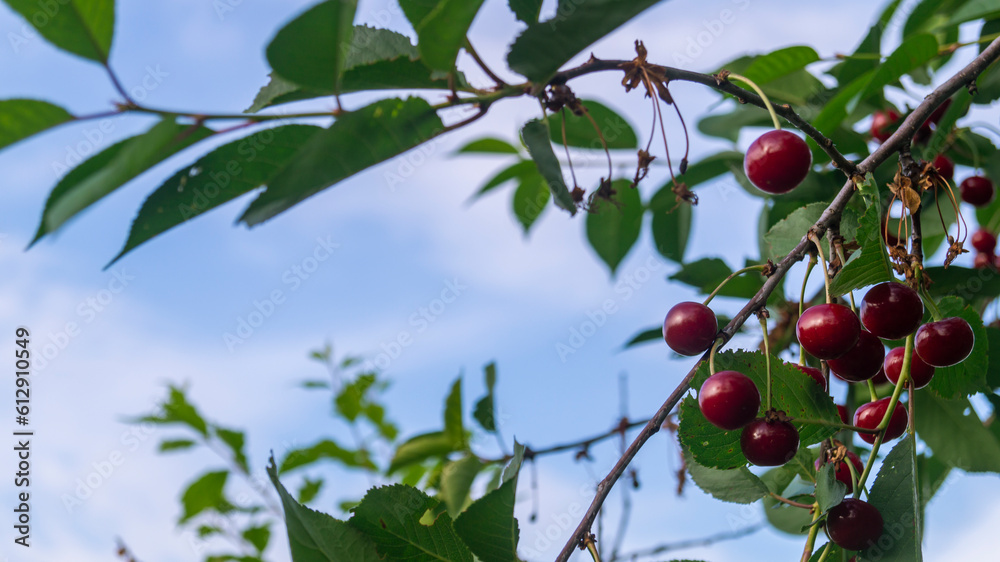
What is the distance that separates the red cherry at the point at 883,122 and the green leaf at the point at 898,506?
1.14 m

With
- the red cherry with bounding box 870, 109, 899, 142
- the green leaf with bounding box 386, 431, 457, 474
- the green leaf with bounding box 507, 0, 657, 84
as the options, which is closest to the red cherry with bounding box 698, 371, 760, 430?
the green leaf with bounding box 507, 0, 657, 84

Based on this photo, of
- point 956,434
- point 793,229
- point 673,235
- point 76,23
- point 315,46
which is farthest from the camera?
point 673,235

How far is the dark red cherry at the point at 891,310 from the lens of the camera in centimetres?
92

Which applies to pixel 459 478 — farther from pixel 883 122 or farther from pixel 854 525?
pixel 883 122

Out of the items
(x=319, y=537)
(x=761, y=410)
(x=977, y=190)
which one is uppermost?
(x=977, y=190)

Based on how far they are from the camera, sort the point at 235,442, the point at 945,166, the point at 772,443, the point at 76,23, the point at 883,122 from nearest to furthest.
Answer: the point at 76,23 < the point at 772,443 < the point at 945,166 < the point at 883,122 < the point at 235,442

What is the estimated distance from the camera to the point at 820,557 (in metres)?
0.93

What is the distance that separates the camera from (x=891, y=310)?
0.92m

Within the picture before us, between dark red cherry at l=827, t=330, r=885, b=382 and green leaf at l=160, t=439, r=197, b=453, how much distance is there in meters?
2.94

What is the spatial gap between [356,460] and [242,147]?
2.71 metres

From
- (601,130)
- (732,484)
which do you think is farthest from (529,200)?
(732,484)

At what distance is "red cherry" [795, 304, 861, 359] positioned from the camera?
0.90 metres

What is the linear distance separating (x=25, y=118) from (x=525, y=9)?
54 centimetres

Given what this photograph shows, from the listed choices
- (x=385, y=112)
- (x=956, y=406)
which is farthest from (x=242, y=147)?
(x=956, y=406)
